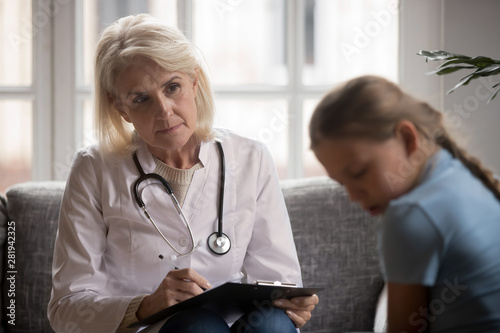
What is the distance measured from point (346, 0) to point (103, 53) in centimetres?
131

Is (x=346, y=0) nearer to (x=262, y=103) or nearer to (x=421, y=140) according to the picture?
(x=262, y=103)

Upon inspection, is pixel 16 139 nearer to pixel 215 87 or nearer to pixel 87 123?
pixel 87 123

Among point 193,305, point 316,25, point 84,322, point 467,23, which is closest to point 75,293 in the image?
point 84,322

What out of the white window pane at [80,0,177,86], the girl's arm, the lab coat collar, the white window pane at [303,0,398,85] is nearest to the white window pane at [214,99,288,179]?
the white window pane at [303,0,398,85]

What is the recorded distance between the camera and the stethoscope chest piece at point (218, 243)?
1756 millimetres

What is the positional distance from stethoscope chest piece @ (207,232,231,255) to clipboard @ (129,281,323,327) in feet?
0.56

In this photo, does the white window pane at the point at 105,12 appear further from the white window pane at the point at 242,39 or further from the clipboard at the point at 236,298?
the clipboard at the point at 236,298

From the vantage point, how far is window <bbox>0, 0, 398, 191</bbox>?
267 cm

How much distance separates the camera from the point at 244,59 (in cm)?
275

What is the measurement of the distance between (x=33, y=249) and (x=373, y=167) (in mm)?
1542

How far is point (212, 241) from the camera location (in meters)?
1.76

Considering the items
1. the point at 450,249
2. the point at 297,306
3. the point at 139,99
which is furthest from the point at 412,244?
the point at 139,99

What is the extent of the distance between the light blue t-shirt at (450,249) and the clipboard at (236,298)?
1.68 feet

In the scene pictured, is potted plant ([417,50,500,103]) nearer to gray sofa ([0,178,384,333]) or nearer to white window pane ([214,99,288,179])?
gray sofa ([0,178,384,333])
